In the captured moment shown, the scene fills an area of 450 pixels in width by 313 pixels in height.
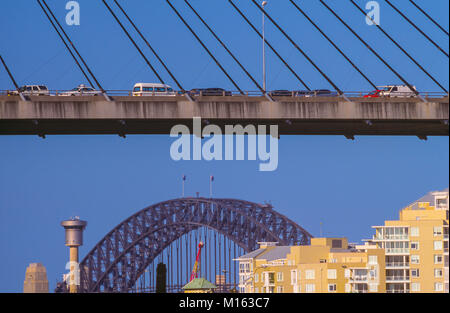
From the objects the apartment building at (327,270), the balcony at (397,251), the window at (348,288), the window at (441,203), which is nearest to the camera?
the balcony at (397,251)

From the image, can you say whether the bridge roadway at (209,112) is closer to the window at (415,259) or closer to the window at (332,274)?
the window at (415,259)

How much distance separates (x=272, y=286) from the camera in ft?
599

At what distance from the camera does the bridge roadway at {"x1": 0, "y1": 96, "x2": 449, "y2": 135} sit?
298 ft

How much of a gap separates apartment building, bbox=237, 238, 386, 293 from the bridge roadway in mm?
56335

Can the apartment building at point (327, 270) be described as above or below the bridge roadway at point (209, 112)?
below

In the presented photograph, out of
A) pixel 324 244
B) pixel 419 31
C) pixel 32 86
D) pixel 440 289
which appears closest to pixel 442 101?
pixel 419 31

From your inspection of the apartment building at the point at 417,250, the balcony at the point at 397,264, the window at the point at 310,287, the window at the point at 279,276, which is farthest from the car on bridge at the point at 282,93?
the window at the point at 279,276

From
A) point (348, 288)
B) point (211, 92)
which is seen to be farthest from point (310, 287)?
point (211, 92)

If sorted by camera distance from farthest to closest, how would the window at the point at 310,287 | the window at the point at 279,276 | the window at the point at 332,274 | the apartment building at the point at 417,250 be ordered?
the window at the point at 279,276, the window at the point at 310,287, the window at the point at 332,274, the apartment building at the point at 417,250

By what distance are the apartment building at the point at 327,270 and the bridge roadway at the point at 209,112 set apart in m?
56.3

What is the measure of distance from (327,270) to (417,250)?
52.7 feet

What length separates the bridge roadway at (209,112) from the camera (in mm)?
90938

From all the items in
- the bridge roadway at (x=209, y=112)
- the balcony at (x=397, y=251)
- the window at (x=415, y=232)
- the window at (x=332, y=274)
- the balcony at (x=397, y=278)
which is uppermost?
the bridge roadway at (x=209, y=112)

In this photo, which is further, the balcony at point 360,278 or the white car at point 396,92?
the balcony at point 360,278
